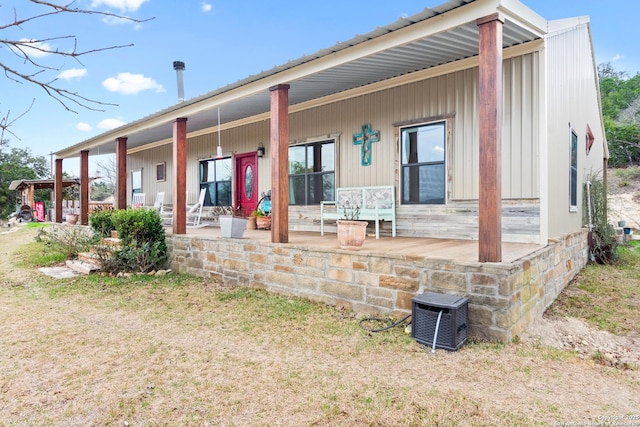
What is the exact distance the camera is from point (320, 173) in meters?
7.02

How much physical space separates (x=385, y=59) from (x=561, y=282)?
365 centimetres

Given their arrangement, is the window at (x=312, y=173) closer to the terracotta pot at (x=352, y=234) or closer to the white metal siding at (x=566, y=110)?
the terracotta pot at (x=352, y=234)

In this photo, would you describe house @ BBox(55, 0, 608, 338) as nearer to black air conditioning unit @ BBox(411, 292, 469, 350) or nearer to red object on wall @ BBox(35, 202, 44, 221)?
black air conditioning unit @ BBox(411, 292, 469, 350)

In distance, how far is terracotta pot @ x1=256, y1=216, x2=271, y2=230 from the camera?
7047 mm

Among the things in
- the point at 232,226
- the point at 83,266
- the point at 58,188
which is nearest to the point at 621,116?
the point at 232,226

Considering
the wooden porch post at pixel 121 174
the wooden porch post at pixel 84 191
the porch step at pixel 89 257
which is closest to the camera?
the porch step at pixel 89 257

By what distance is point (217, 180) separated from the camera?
9.21 meters

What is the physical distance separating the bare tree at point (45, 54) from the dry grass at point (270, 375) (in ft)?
5.20

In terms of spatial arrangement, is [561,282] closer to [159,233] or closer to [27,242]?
[159,233]

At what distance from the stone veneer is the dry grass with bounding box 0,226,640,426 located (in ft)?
0.78

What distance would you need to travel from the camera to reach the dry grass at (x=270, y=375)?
7.11ft

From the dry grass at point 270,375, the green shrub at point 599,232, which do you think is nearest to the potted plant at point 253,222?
the dry grass at point 270,375

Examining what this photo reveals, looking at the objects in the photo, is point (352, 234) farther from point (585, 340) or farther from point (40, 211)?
point (40, 211)

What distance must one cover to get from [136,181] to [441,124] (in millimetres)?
9509
